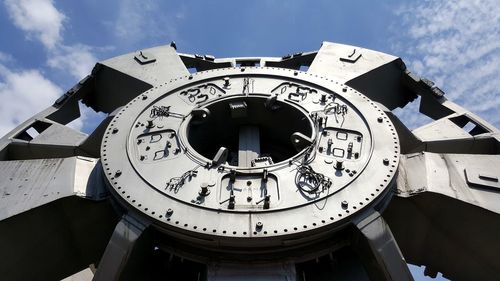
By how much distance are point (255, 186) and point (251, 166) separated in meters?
1.18

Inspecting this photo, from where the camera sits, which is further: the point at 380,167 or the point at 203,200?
the point at 380,167

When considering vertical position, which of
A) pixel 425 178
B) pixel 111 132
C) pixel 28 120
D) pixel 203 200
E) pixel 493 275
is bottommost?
pixel 493 275

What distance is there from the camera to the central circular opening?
13055mm

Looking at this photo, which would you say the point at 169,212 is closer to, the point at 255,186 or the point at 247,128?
the point at 255,186

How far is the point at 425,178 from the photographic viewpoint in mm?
10945

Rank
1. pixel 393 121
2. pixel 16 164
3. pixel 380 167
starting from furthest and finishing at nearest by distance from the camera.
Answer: pixel 393 121, pixel 16 164, pixel 380 167

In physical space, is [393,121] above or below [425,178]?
above

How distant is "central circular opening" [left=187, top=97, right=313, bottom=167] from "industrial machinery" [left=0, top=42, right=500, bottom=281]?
1.7 inches

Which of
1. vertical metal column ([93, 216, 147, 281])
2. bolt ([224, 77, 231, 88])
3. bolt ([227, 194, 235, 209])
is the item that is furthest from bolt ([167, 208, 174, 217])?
bolt ([224, 77, 231, 88])

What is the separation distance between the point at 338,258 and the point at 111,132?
6.10 m

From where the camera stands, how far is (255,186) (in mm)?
10516

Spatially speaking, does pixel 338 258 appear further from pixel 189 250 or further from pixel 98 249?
pixel 98 249

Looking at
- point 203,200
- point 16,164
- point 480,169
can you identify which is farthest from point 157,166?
point 480,169

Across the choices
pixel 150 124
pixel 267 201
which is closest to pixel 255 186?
pixel 267 201
